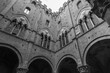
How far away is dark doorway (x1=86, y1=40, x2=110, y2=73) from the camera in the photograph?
672 centimetres

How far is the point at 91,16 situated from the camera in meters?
8.51

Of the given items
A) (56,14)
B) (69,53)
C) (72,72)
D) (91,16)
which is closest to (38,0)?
(56,14)

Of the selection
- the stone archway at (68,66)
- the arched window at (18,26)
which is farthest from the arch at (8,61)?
the stone archway at (68,66)

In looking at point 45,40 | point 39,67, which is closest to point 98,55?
point 45,40

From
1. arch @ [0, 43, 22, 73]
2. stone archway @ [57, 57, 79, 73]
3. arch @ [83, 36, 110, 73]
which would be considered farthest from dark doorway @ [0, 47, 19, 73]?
arch @ [83, 36, 110, 73]

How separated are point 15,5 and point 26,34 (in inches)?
170

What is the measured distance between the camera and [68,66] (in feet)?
30.5

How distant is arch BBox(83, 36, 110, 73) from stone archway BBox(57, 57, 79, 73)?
1.72 m

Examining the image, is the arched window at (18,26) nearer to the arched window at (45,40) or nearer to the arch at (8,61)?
the arch at (8,61)

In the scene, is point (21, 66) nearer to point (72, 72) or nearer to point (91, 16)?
point (72, 72)

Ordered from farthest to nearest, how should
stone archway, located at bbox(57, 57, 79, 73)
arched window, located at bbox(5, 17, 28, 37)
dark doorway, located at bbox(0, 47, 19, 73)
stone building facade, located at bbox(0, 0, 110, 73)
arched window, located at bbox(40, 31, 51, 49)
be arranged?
1. arched window, located at bbox(40, 31, 51, 49)
2. arched window, located at bbox(5, 17, 28, 37)
3. stone archway, located at bbox(57, 57, 79, 73)
4. dark doorway, located at bbox(0, 47, 19, 73)
5. stone building facade, located at bbox(0, 0, 110, 73)

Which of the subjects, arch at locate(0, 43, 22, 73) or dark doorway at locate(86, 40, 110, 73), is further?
arch at locate(0, 43, 22, 73)

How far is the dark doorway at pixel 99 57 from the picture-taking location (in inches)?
265

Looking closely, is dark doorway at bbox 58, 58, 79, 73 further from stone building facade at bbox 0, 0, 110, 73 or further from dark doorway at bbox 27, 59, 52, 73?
dark doorway at bbox 27, 59, 52, 73
